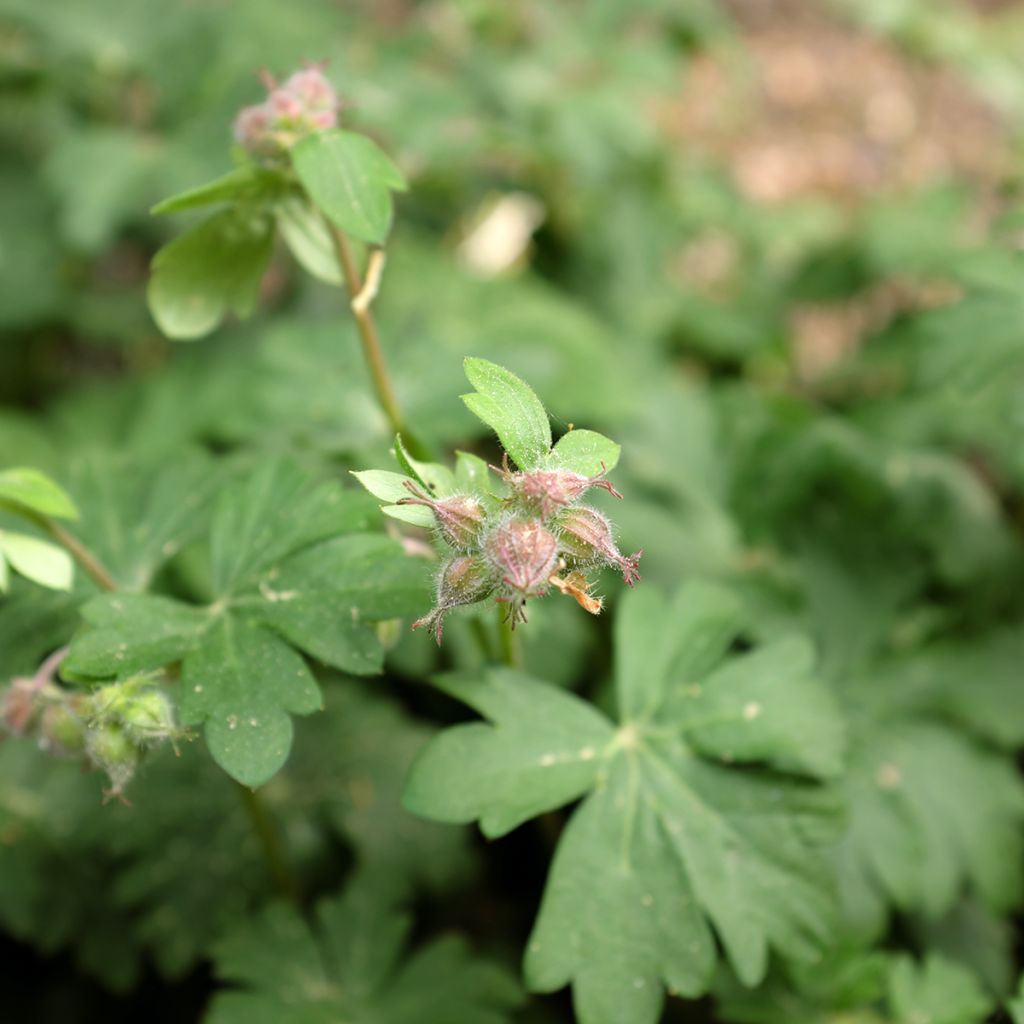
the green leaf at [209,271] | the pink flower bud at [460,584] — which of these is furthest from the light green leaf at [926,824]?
the green leaf at [209,271]

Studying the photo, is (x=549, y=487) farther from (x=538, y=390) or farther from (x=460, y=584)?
(x=538, y=390)

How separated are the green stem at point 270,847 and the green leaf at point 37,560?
1.91 ft

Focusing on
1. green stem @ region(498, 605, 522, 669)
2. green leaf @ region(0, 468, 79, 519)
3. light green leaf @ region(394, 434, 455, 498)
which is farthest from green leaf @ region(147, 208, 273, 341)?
green stem @ region(498, 605, 522, 669)

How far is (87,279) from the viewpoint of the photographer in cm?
343

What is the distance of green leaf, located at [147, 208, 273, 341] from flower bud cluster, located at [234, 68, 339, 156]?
115 millimetres

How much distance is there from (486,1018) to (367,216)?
4.20 ft

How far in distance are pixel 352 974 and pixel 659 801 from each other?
66 centimetres

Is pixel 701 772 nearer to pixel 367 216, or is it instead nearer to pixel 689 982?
pixel 689 982

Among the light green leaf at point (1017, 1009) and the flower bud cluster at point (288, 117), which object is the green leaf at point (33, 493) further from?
the light green leaf at point (1017, 1009)

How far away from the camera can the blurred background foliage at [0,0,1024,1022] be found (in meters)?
2.03

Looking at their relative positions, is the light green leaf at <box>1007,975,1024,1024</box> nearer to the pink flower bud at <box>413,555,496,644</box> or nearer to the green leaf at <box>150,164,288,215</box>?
the pink flower bud at <box>413,555,496,644</box>

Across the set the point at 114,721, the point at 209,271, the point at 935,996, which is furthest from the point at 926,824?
the point at 209,271

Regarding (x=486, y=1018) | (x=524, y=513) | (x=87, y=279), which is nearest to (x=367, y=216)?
(x=524, y=513)

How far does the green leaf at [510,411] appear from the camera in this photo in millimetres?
1180
